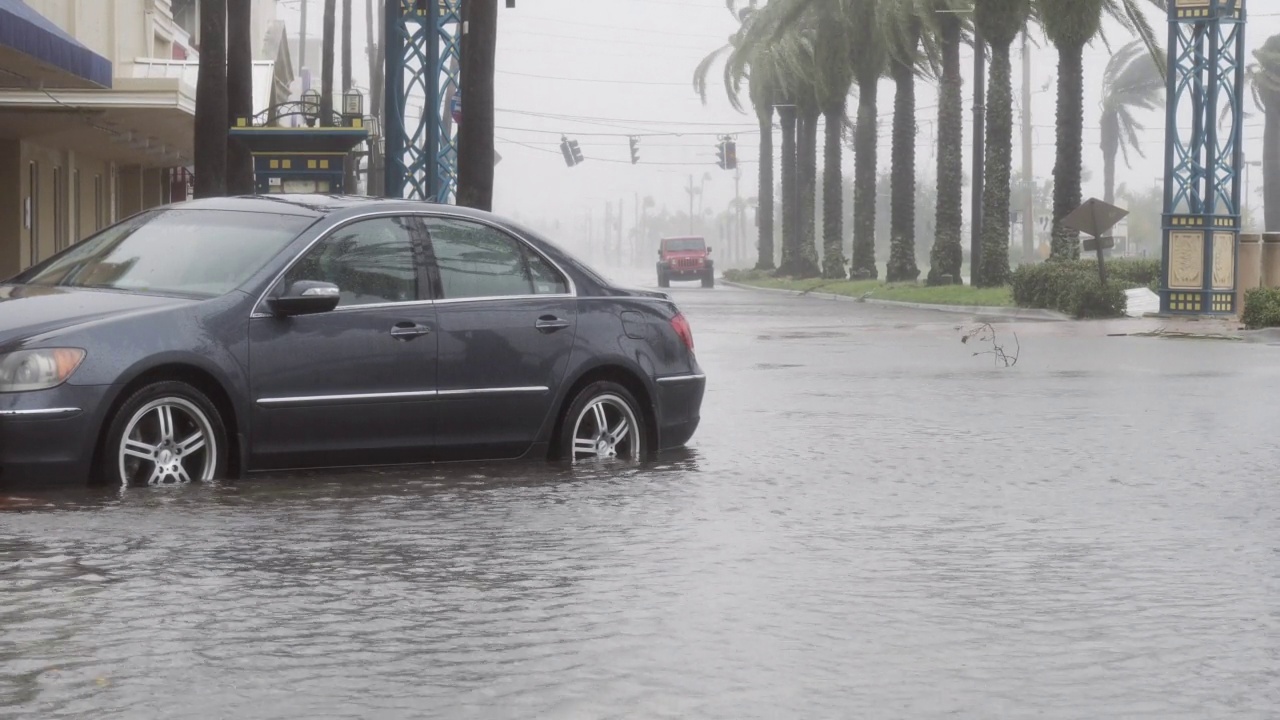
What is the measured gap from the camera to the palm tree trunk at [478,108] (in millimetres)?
26156

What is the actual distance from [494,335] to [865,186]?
58.4 m

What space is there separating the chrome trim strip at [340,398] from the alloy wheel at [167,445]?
0.34m

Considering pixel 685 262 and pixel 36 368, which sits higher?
pixel 685 262

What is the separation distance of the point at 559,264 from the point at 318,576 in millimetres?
4143

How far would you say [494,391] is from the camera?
11.4 m

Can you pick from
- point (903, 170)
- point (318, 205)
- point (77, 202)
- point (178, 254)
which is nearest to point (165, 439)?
point (178, 254)

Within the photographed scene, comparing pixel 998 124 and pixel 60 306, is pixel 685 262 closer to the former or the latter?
pixel 998 124

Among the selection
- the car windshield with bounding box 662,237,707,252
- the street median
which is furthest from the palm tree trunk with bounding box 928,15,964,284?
the car windshield with bounding box 662,237,707,252

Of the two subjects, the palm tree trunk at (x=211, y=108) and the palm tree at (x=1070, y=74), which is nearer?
the palm tree trunk at (x=211, y=108)

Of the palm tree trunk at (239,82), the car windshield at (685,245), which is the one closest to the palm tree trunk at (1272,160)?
the car windshield at (685,245)

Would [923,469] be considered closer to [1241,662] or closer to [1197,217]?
[1241,662]

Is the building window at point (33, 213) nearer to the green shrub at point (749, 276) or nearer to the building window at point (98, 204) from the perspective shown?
the building window at point (98, 204)

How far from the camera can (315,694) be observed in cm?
604

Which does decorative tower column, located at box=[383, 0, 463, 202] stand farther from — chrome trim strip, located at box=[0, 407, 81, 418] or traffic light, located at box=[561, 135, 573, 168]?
traffic light, located at box=[561, 135, 573, 168]
